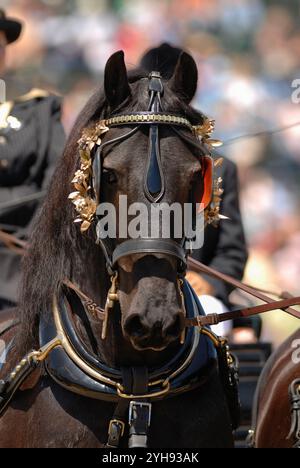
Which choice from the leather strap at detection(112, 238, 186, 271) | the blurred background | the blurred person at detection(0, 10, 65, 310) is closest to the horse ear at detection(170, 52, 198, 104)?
the leather strap at detection(112, 238, 186, 271)

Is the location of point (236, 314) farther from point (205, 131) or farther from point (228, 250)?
point (228, 250)

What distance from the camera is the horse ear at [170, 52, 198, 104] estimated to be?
2.65m

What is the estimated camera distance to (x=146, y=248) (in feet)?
7.84

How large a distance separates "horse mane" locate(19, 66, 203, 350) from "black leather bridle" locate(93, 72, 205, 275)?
0.14ft

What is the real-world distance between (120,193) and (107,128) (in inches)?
8.1

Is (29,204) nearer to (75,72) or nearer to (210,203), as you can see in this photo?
(210,203)

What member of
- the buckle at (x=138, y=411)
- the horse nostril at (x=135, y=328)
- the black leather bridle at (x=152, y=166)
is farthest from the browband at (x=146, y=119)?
the buckle at (x=138, y=411)

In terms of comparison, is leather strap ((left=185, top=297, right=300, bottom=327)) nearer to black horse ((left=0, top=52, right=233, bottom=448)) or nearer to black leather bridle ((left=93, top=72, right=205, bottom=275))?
black horse ((left=0, top=52, right=233, bottom=448))

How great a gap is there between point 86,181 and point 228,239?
2.20 meters

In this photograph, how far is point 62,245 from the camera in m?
2.73

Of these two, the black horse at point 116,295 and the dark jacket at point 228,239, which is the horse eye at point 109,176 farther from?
the dark jacket at point 228,239

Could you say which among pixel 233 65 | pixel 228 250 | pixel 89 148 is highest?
pixel 233 65

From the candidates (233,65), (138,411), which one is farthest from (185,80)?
(233,65)

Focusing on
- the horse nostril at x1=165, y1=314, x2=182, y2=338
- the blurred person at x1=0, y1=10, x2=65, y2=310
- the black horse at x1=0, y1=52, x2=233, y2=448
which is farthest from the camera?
the blurred person at x1=0, y1=10, x2=65, y2=310
